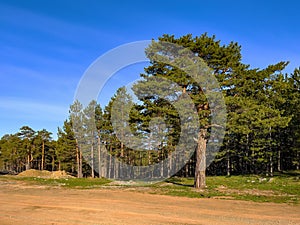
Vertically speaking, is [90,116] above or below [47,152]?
above

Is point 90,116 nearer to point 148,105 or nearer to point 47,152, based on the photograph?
point 148,105

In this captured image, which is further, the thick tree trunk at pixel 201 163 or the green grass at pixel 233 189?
the thick tree trunk at pixel 201 163

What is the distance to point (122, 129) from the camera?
47.0 meters

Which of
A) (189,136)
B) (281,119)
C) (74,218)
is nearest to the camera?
(74,218)

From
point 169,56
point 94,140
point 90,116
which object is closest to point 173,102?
point 169,56

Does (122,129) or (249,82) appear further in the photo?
(122,129)

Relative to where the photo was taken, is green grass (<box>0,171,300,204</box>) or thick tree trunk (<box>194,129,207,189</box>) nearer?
green grass (<box>0,171,300,204</box>)

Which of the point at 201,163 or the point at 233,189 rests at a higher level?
the point at 201,163

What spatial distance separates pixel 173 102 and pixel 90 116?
97.9ft

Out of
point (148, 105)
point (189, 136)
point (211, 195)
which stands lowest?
point (211, 195)

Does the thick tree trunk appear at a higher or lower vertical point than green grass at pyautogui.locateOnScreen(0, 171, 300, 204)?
higher

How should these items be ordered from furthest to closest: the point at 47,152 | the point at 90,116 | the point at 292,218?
the point at 47,152 → the point at 90,116 → the point at 292,218

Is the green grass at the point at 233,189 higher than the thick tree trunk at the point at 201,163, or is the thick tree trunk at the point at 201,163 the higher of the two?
the thick tree trunk at the point at 201,163

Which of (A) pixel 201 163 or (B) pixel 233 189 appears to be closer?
(B) pixel 233 189
